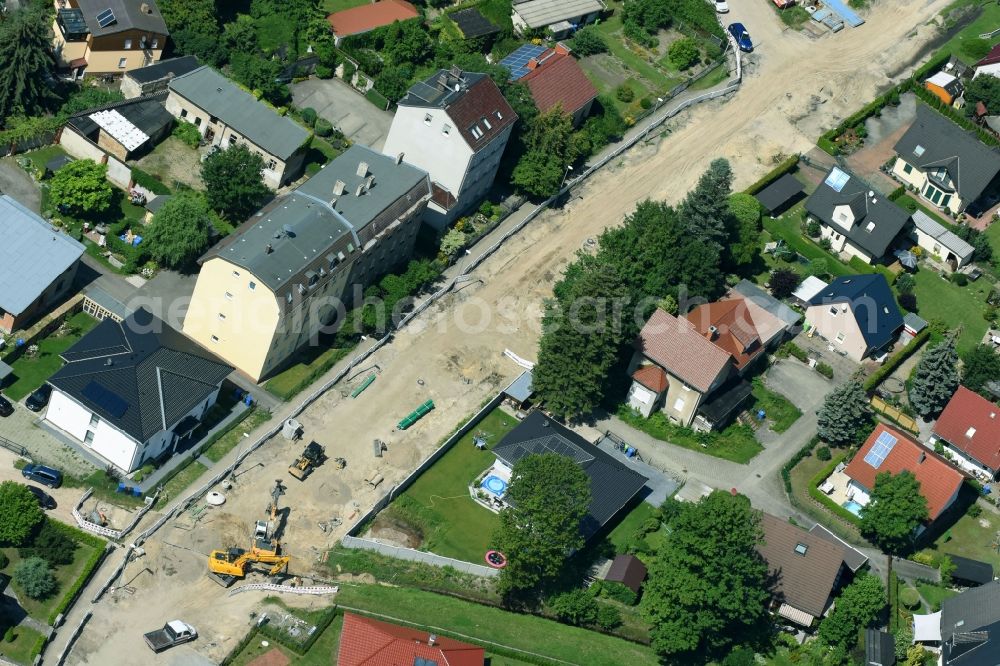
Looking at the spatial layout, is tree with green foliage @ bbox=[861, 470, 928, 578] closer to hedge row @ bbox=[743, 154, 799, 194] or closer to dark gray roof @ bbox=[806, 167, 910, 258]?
dark gray roof @ bbox=[806, 167, 910, 258]

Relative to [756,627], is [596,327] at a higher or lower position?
higher

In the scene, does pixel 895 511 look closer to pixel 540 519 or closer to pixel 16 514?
pixel 540 519

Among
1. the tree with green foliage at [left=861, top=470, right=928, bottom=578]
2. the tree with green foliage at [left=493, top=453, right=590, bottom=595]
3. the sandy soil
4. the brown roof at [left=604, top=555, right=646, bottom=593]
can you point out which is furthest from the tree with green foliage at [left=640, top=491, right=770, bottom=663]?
the sandy soil

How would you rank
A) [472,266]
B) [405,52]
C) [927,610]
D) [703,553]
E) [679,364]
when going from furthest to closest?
[405,52]
[472,266]
[679,364]
[927,610]
[703,553]

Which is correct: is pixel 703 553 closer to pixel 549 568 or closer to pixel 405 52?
pixel 549 568

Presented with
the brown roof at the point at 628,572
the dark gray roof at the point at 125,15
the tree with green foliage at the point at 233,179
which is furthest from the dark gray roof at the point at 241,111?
the brown roof at the point at 628,572

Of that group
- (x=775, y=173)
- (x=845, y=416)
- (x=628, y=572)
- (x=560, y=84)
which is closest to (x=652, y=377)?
(x=845, y=416)

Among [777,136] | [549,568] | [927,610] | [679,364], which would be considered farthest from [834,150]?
[549,568]
